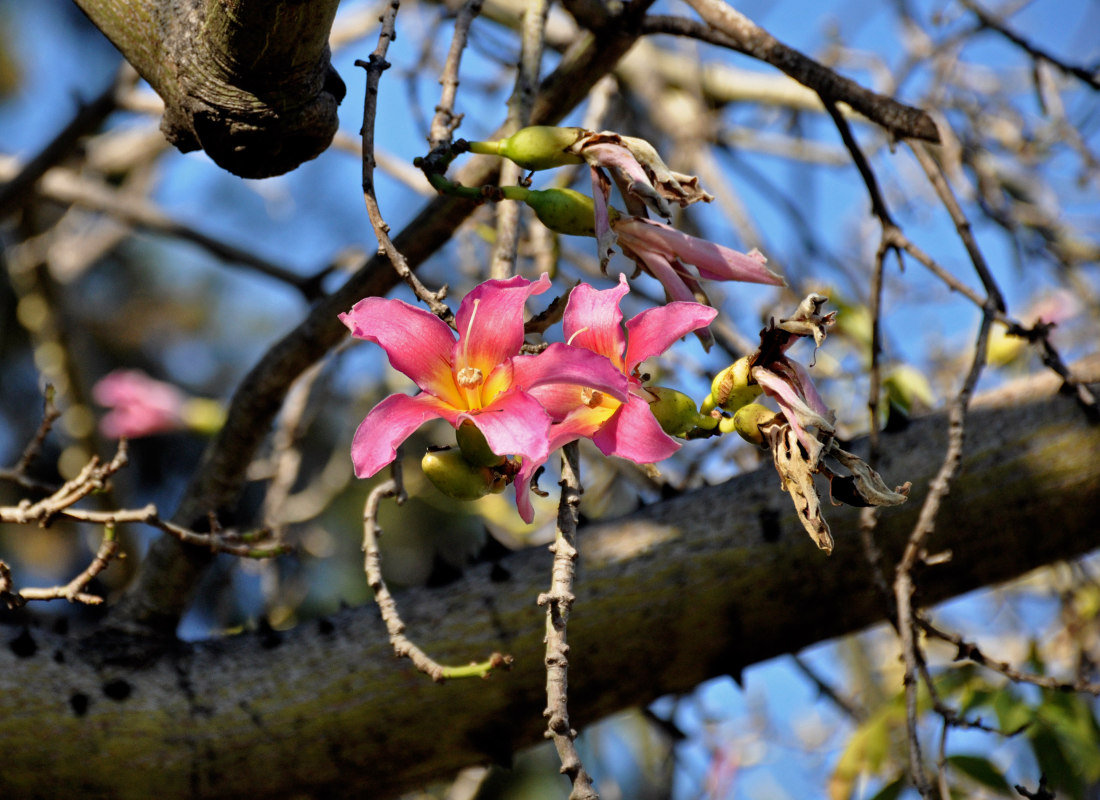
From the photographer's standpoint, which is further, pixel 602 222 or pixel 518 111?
pixel 518 111

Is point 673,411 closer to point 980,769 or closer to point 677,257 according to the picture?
point 677,257

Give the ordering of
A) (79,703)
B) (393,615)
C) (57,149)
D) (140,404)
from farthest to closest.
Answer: (140,404)
(57,149)
(79,703)
(393,615)

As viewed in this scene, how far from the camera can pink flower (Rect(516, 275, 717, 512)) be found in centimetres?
90

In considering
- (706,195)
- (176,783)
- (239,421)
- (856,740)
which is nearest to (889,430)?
(856,740)

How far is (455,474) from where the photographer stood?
36.3 inches

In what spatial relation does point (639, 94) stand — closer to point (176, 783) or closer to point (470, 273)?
point (470, 273)

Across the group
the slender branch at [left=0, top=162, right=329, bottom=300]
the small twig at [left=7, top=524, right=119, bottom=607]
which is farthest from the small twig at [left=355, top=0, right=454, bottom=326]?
the slender branch at [left=0, top=162, right=329, bottom=300]

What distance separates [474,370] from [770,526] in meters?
0.77

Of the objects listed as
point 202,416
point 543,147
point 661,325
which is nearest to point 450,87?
point 543,147

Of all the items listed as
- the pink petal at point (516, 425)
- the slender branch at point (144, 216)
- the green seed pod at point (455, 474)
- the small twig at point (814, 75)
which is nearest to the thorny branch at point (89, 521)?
the green seed pod at point (455, 474)

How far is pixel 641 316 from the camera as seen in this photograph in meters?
0.94

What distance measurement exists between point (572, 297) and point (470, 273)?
1910 mm

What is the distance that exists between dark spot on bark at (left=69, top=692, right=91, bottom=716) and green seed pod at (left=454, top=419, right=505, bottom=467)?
0.85m

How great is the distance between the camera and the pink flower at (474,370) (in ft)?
2.74
